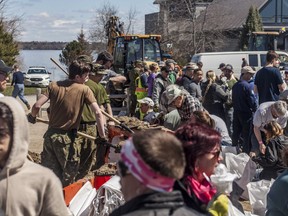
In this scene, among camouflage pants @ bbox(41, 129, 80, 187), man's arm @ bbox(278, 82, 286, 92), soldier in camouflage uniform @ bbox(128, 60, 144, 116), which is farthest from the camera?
soldier in camouflage uniform @ bbox(128, 60, 144, 116)

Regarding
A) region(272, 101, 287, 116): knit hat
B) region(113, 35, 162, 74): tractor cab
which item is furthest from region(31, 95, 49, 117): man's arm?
region(113, 35, 162, 74): tractor cab

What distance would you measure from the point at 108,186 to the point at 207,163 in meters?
2.23

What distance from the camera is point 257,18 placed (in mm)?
54875

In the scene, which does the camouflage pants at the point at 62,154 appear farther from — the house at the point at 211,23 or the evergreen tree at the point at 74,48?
the evergreen tree at the point at 74,48

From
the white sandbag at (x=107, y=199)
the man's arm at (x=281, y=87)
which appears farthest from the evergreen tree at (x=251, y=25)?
the white sandbag at (x=107, y=199)

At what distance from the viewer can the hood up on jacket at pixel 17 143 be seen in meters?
3.16

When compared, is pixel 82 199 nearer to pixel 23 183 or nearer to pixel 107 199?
pixel 107 199

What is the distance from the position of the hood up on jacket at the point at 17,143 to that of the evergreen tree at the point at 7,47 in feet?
133

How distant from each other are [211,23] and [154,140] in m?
48.8

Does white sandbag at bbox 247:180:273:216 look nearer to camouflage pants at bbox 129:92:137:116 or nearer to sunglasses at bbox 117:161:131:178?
sunglasses at bbox 117:161:131:178

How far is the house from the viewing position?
45281 millimetres

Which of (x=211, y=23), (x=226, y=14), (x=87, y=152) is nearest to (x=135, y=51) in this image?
(x=87, y=152)

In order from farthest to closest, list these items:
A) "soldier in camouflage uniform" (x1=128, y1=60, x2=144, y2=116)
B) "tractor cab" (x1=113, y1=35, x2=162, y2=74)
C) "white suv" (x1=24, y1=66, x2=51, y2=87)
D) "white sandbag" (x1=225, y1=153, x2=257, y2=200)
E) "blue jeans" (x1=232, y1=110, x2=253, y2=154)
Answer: "white suv" (x1=24, y1=66, x2=51, y2=87) → "tractor cab" (x1=113, y1=35, x2=162, y2=74) → "soldier in camouflage uniform" (x1=128, y1=60, x2=144, y2=116) → "blue jeans" (x1=232, y1=110, x2=253, y2=154) → "white sandbag" (x1=225, y1=153, x2=257, y2=200)

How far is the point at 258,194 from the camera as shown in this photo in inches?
284
